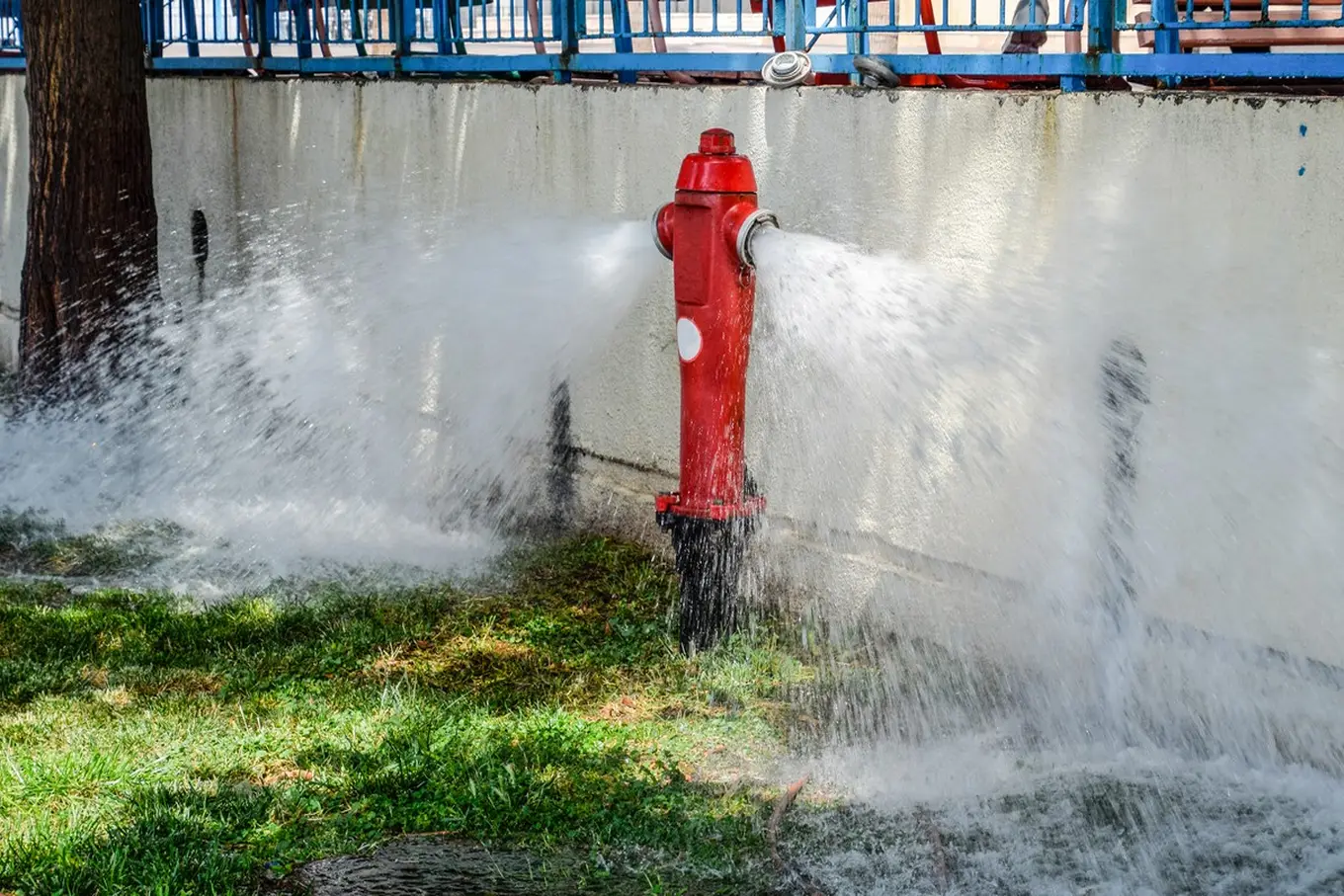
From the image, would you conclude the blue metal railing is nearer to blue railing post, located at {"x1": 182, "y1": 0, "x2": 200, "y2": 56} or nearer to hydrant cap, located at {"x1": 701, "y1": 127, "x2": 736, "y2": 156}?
blue railing post, located at {"x1": 182, "y1": 0, "x2": 200, "y2": 56}

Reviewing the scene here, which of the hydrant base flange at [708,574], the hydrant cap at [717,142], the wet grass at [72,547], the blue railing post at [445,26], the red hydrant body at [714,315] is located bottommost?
the wet grass at [72,547]

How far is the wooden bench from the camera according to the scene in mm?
4902

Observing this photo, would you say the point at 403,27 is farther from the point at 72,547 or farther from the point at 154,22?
the point at 72,547

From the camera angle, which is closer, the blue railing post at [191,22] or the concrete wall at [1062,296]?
the concrete wall at [1062,296]

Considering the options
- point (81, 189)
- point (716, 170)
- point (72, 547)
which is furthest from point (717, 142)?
point (81, 189)

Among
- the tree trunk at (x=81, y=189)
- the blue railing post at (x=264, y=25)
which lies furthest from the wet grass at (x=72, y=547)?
the blue railing post at (x=264, y=25)

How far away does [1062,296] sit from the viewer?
15.6 ft

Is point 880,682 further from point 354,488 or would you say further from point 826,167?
point 354,488

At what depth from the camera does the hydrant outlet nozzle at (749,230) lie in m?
4.66

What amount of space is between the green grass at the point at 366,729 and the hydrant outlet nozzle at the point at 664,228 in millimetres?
1332

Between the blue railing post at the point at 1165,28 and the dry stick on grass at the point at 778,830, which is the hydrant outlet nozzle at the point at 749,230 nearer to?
the blue railing post at the point at 1165,28

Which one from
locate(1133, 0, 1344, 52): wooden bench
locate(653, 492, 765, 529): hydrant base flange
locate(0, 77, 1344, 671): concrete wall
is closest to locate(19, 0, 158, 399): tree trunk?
locate(0, 77, 1344, 671): concrete wall

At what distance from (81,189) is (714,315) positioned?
4.43 metres

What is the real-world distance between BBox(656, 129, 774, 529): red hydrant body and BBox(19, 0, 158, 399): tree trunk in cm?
402
